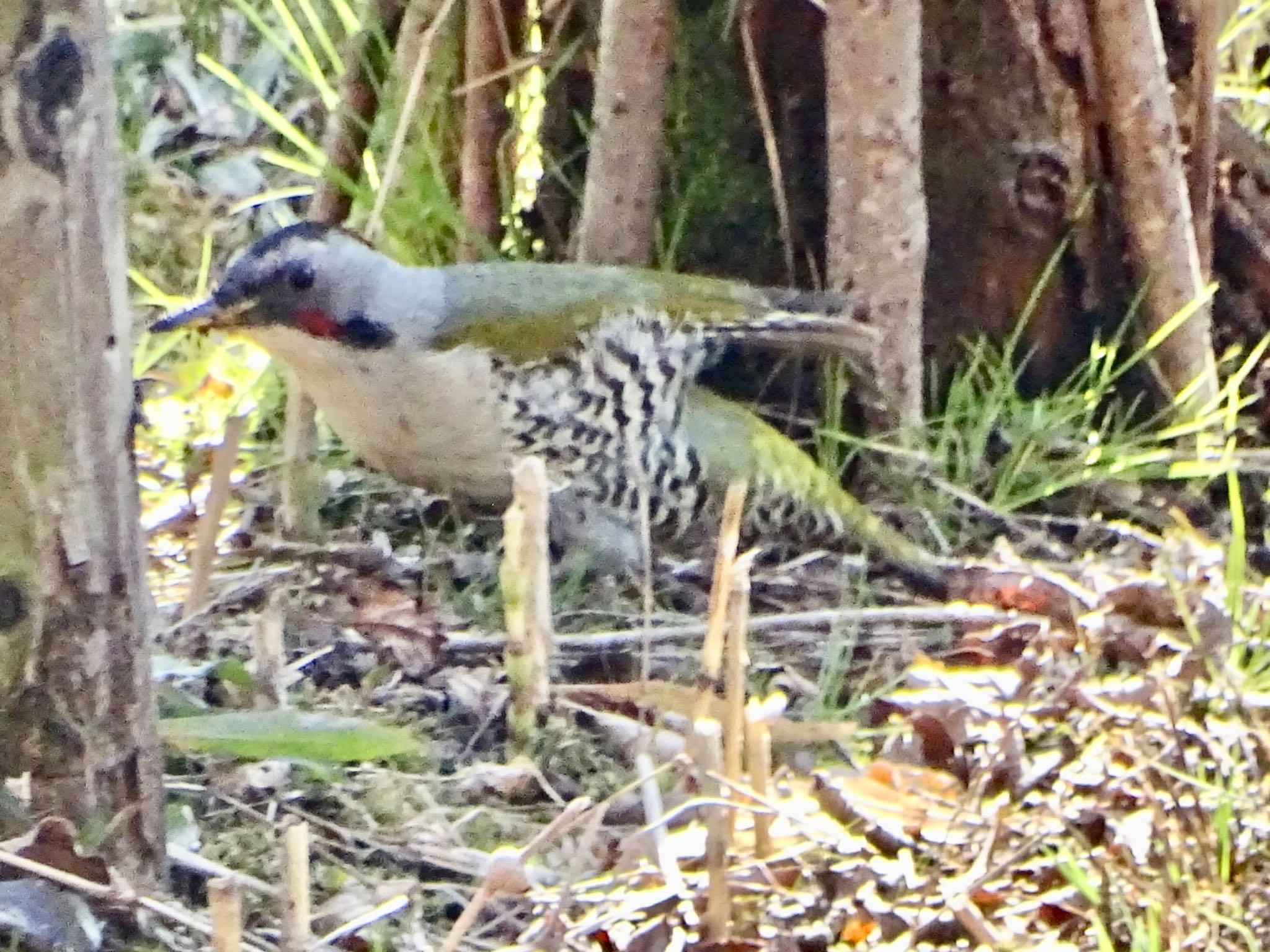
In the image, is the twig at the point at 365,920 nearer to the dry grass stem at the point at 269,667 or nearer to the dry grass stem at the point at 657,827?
the dry grass stem at the point at 657,827

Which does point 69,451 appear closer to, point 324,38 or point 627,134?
point 627,134

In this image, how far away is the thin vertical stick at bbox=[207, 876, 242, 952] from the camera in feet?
4.86

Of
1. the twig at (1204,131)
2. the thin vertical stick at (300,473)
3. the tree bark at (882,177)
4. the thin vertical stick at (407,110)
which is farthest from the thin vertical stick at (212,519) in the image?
the twig at (1204,131)

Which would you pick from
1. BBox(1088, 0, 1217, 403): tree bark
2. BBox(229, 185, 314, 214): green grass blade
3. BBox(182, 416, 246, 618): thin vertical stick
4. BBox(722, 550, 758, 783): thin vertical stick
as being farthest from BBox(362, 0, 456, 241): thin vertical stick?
BBox(722, 550, 758, 783): thin vertical stick

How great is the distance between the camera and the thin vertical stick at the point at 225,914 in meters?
1.48

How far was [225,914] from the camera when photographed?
1.50 m

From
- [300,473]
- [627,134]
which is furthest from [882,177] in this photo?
[300,473]

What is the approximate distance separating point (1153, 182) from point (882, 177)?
592mm

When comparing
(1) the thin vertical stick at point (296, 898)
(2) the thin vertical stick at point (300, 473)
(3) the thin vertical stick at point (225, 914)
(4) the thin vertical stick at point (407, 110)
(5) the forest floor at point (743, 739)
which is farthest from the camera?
(4) the thin vertical stick at point (407, 110)

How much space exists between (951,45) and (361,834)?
6.76 ft

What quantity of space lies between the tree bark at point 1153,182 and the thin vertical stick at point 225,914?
253cm

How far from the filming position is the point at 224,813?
221 centimetres

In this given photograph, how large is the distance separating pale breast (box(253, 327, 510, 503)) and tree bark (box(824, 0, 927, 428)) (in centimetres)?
83

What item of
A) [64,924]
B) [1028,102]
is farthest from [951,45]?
[64,924]
